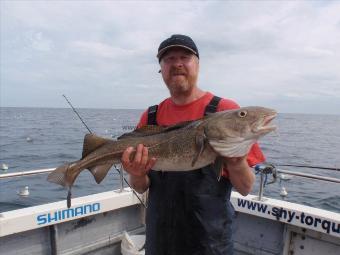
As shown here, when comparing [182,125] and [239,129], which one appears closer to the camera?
[239,129]

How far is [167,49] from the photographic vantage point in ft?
10.8

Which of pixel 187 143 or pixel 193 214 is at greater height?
pixel 187 143

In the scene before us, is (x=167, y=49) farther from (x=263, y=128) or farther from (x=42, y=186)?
(x=42, y=186)

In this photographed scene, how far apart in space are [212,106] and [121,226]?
3.56m

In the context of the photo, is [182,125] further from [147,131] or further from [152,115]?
[152,115]

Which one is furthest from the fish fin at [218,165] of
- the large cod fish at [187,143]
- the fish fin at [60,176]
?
the fish fin at [60,176]

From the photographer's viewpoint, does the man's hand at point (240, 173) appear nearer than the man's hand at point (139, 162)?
Yes

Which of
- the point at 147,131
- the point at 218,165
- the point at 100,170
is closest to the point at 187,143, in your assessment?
the point at 218,165

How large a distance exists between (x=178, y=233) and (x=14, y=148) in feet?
95.3

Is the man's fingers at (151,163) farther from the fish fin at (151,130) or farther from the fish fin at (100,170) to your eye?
the fish fin at (100,170)

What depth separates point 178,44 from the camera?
10.6 ft

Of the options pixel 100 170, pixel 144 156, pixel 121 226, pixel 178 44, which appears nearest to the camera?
pixel 144 156

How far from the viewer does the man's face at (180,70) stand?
325 centimetres

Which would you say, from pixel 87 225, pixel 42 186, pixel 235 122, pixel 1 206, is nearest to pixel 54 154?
pixel 42 186
